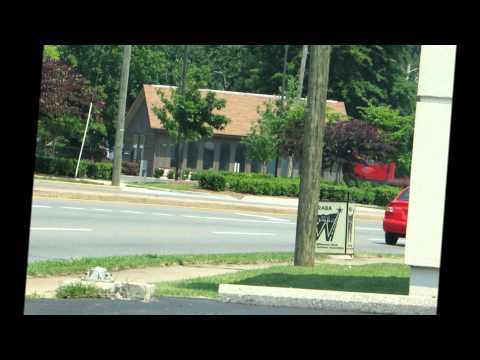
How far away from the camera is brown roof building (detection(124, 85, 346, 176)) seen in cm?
6203

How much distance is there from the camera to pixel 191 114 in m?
52.3

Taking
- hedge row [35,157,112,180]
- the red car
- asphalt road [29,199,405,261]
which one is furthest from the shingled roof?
the red car

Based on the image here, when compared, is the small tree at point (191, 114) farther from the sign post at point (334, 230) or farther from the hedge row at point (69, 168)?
the sign post at point (334, 230)

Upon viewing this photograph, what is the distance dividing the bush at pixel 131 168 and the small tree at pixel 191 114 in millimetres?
9162

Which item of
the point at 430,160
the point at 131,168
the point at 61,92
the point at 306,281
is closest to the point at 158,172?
the point at 131,168

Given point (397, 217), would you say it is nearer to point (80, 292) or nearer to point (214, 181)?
point (80, 292)

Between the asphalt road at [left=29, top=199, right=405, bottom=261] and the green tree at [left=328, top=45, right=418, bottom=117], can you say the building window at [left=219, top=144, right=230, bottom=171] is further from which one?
the asphalt road at [left=29, top=199, right=405, bottom=261]

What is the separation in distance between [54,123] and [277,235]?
1282 inches

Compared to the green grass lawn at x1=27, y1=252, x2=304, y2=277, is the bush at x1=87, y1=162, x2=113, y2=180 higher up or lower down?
higher up

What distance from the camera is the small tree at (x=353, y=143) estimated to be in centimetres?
4781

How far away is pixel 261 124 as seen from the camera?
54.6 meters

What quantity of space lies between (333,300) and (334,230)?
27.3 feet

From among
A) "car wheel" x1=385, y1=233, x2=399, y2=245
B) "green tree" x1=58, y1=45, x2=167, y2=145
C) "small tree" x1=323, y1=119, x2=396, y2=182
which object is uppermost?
"green tree" x1=58, y1=45, x2=167, y2=145

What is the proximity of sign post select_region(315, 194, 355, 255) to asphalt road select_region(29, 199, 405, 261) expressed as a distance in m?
1.95
